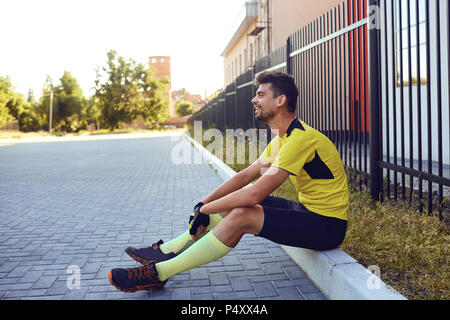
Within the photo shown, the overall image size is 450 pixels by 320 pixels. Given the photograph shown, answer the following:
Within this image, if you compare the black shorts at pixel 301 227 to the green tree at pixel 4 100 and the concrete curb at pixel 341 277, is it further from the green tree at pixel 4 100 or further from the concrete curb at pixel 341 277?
the green tree at pixel 4 100

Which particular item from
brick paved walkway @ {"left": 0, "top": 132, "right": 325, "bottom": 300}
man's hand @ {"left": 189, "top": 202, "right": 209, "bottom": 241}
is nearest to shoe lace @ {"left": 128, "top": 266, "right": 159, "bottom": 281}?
brick paved walkway @ {"left": 0, "top": 132, "right": 325, "bottom": 300}

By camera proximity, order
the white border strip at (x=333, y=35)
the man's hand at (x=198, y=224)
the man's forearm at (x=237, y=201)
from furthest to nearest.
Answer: the white border strip at (x=333, y=35), the man's hand at (x=198, y=224), the man's forearm at (x=237, y=201)

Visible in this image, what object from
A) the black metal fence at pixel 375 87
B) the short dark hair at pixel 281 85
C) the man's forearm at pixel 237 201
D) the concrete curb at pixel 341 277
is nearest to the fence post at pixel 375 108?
the black metal fence at pixel 375 87

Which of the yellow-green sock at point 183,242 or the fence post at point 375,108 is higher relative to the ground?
the fence post at point 375,108

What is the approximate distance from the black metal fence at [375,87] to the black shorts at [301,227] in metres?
1.37

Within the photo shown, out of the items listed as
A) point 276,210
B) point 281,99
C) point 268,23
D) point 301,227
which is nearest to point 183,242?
point 276,210

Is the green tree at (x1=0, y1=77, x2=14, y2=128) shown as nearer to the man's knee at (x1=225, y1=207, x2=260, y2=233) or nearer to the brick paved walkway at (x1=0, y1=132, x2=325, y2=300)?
the brick paved walkway at (x1=0, y1=132, x2=325, y2=300)

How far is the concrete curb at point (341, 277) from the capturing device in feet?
8.38

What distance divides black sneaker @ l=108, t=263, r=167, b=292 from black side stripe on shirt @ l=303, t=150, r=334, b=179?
130 centimetres

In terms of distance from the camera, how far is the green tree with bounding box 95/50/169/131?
59.7 meters

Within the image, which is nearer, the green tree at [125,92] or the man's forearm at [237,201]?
the man's forearm at [237,201]

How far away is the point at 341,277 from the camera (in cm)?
281
